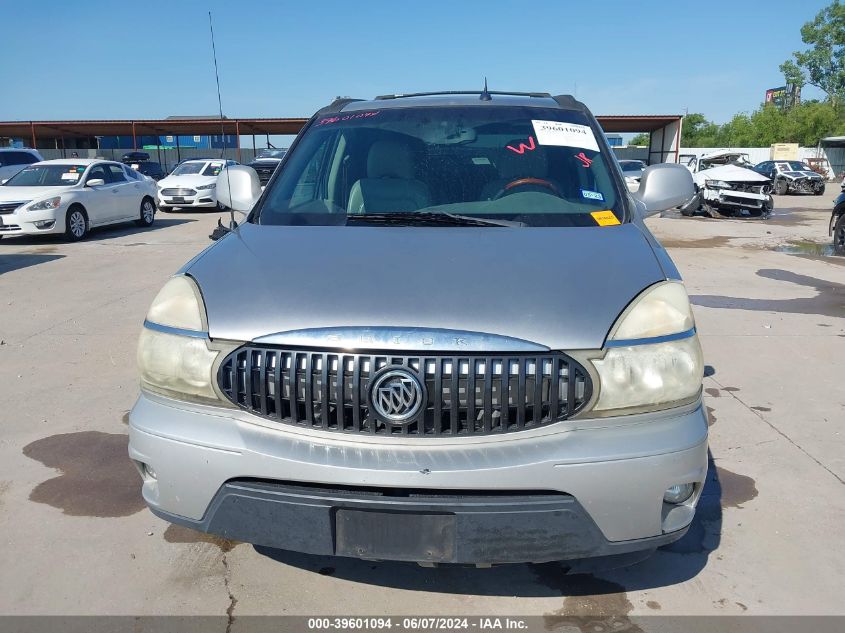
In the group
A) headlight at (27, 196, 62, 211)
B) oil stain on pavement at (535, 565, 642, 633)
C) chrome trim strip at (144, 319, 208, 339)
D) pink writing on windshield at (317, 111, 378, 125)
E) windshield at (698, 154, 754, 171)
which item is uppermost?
pink writing on windshield at (317, 111, 378, 125)

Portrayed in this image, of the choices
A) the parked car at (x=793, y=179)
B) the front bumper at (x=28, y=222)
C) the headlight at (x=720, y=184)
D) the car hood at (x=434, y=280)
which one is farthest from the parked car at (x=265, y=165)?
the parked car at (x=793, y=179)

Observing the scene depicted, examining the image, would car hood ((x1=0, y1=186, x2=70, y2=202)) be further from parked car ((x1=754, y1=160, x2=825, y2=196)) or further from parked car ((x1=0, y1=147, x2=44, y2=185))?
parked car ((x1=754, y1=160, x2=825, y2=196))

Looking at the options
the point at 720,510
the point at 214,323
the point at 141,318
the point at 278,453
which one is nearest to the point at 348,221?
the point at 214,323

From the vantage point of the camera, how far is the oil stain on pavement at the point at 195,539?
306 cm

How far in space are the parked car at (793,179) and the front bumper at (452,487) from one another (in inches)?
1235

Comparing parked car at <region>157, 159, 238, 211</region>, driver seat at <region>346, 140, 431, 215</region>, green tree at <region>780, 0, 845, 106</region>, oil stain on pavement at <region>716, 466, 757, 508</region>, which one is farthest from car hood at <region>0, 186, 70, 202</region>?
green tree at <region>780, 0, 845, 106</region>

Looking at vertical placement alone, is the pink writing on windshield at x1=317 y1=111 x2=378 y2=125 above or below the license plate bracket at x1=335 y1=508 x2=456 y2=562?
above

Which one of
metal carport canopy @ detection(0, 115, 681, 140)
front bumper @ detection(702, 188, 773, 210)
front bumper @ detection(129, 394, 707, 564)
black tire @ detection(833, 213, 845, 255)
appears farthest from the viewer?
metal carport canopy @ detection(0, 115, 681, 140)

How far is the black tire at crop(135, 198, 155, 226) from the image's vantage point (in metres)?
16.7

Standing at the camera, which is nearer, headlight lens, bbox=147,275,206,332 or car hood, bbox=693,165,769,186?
headlight lens, bbox=147,275,206,332

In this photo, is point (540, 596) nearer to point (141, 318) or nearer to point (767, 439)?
point (767, 439)

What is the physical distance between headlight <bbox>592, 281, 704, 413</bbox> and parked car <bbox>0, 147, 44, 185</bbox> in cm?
1878

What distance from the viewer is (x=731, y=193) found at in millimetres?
19672

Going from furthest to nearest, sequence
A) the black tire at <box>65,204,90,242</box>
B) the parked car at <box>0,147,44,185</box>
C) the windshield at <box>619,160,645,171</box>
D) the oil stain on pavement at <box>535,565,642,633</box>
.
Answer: the windshield at <box>619,160,645,171</box> < the parked car at <box>0,147,44,185</box> < the black tire at <box>65,204,90,242</box> < the oil stain on pavement at <box>535,565,642,633</box>
